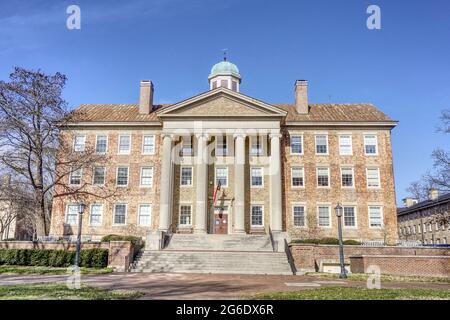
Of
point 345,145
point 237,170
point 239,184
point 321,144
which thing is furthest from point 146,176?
point 345,145

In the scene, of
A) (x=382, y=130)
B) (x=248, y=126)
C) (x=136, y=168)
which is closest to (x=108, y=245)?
(x=136, y=168)

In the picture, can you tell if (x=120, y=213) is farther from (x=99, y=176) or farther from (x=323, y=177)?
(x=323, y=177)

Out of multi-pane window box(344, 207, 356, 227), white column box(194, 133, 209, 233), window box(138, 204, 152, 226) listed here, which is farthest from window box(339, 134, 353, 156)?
window box(138, 204, 152, 226)

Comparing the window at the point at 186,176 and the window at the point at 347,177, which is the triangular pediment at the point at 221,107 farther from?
the window at the point at 347,177

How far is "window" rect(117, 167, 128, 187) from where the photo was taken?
120 feet

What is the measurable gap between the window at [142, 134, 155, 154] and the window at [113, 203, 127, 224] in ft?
17.4

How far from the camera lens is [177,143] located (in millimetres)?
36500

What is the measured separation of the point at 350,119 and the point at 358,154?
131 inches

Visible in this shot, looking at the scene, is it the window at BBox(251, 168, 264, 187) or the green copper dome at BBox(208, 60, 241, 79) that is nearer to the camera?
the window at BBox(251, 168, 264, 187)

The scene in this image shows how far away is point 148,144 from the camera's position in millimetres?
37281

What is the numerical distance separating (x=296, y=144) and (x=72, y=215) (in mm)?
21233

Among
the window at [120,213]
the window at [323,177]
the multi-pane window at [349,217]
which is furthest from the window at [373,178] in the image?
the window at [120,213]

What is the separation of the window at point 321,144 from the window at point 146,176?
15.3 m

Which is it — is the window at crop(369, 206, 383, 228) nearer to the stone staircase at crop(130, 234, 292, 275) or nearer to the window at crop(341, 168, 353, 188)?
the window at crop(341, 168, 353, 188)
